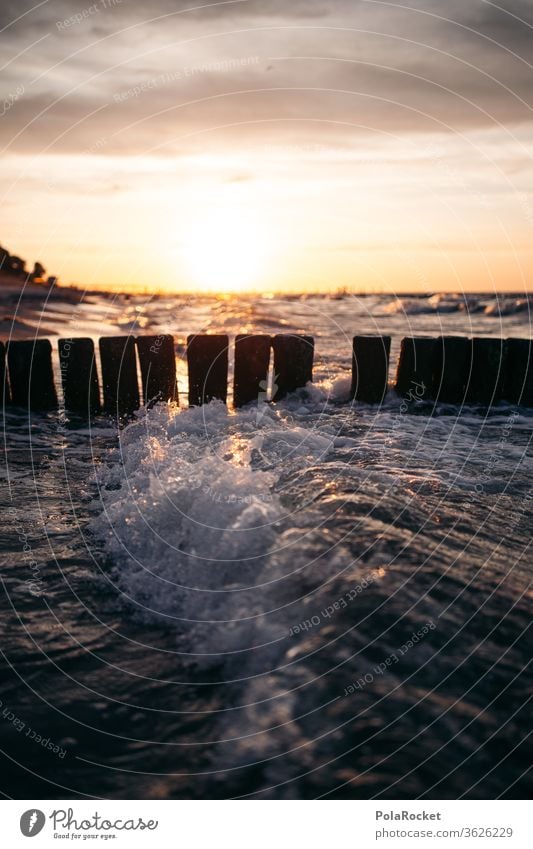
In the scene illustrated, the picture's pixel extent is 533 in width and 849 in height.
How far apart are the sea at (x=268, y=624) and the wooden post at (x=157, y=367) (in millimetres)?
2203

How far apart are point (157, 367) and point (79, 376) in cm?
123

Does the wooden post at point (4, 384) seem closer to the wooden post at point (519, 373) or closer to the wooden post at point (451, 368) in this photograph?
the wooden post at point (451, 368)

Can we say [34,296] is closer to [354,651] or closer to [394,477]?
[394,477]

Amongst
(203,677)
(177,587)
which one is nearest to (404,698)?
(203,677)

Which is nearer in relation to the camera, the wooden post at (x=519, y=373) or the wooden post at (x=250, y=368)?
the wooden post at (x=250, y=368)

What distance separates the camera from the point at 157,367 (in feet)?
28.8

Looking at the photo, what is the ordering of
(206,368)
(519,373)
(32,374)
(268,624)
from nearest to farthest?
(268,624) → (206,368) → (32,374) → (519,373)

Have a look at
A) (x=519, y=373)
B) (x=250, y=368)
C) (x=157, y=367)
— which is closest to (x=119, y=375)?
(x=157, y=367)

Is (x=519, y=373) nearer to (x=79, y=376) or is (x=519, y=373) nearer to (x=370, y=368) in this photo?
(x=370, y=368)

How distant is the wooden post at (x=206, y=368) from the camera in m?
8.53

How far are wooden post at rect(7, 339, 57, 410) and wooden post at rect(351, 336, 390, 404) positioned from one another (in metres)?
4.84

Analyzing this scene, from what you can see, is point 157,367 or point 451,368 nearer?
point 157,367

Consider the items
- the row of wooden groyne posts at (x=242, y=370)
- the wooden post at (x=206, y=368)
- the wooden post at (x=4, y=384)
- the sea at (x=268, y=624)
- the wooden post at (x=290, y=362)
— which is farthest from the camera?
the wooden post at (x=290, y=362)

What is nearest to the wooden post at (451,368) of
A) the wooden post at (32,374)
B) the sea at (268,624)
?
the sea at (268,624)
